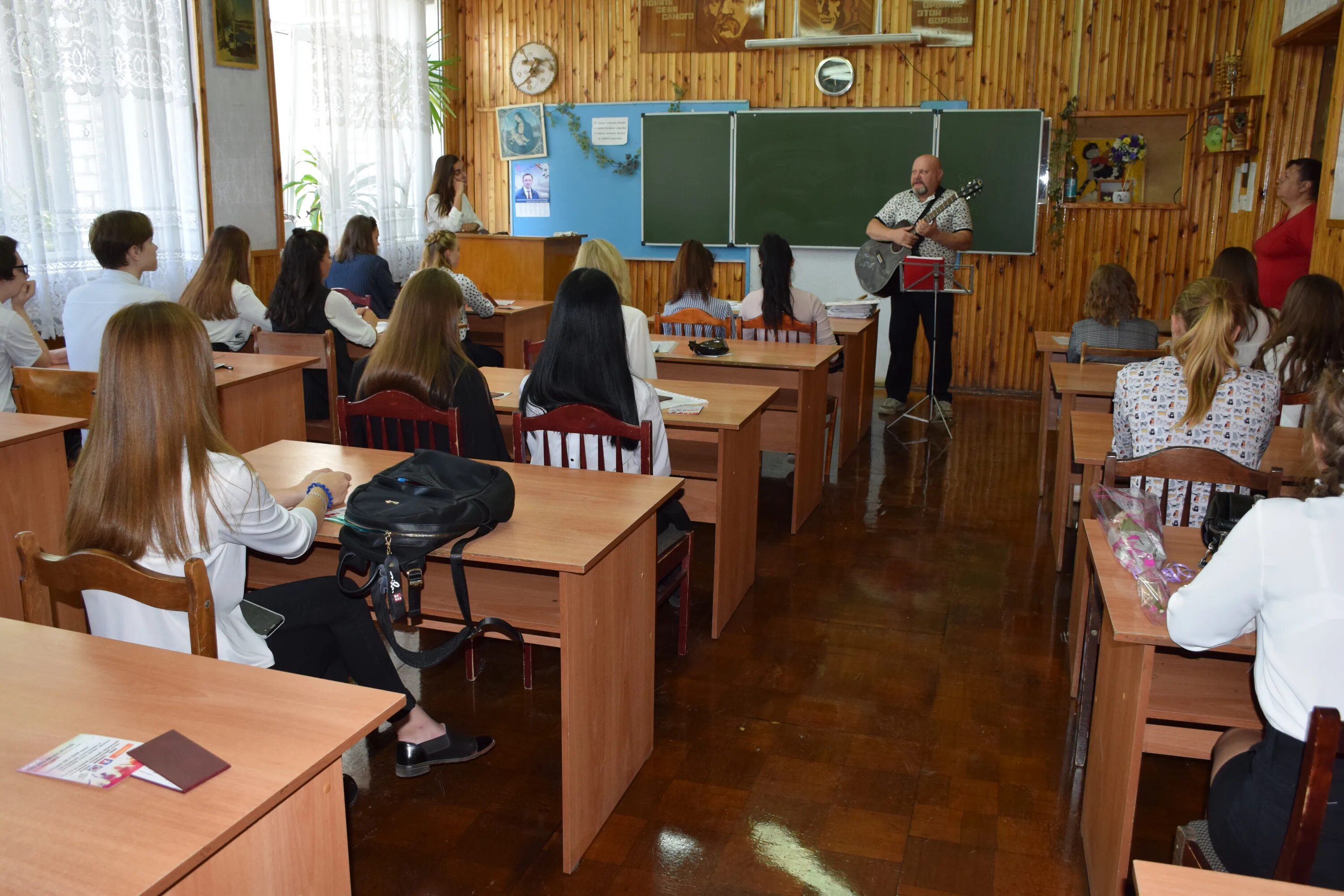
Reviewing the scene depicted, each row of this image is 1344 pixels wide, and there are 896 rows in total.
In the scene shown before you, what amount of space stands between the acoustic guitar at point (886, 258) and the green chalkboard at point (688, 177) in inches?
66.8

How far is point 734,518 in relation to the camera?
3.60 meters

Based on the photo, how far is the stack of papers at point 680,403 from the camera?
Result: 137 inches

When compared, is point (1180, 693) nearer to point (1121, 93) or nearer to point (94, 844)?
point (94, 844)

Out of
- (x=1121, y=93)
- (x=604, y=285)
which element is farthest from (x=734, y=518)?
(x=1121, y=93)

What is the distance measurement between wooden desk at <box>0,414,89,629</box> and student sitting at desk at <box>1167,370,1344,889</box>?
303 centimetres

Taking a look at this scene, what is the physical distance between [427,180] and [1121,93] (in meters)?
5.30

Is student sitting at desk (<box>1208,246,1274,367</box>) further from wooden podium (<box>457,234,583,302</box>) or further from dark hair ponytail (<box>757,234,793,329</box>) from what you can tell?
wooden podium (<box>457,234,583,302</box>)

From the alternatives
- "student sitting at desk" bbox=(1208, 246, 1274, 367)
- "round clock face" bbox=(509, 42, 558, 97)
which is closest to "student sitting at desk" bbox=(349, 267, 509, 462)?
"student sitting at desk" bbox=(1208, 246, 1274, 367)

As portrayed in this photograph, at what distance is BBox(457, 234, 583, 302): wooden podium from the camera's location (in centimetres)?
741

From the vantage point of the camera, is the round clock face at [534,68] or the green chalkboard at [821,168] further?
the round clock face at [534,68]

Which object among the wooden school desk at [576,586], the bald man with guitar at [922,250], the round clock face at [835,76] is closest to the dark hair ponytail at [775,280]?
the bald man with guitar at [922,250]

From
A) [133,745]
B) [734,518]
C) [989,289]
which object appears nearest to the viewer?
[133,745]

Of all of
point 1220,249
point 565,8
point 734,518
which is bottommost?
point 734,518

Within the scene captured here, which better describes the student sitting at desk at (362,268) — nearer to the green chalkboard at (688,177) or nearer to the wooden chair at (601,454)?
the green chalkboard at (688,177)
